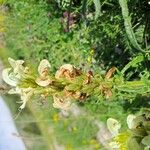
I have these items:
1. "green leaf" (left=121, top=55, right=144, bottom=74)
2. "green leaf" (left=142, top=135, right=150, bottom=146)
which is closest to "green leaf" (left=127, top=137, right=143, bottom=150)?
"green leaf" (left=142, top=135, right=150, bottom=146)

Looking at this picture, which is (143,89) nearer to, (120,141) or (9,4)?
(120,141)

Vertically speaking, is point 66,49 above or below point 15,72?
below

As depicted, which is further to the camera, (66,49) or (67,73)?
(66,49)

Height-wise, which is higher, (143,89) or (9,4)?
(9,4)

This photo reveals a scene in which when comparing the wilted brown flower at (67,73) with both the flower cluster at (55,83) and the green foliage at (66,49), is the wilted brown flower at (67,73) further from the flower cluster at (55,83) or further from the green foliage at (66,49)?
the green foliage at (66,49)

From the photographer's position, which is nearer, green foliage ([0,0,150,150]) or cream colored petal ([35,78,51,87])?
cream colored petal ([35,78,51,87])

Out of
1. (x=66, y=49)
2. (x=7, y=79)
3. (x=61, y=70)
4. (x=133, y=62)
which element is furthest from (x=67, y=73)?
(x=66, y=49)

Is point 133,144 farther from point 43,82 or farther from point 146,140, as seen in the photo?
point 43,82

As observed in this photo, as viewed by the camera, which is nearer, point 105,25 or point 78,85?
point 78,85

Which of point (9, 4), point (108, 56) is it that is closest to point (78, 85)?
point (108, 56)

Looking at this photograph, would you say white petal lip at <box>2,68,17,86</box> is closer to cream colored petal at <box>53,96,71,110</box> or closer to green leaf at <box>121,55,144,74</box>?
cream colored petal at <box>53,96,71,110</box>

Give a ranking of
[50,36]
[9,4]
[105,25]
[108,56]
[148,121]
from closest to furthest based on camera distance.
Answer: [148,121], [105,25], [108,56], [50,36], [9,4]
